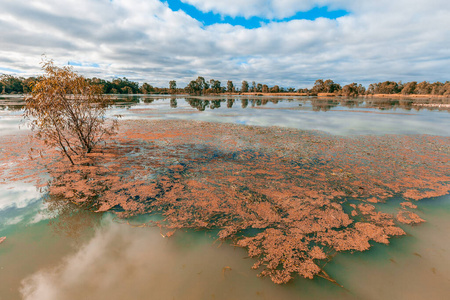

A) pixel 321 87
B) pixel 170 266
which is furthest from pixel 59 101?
pixel 321 87

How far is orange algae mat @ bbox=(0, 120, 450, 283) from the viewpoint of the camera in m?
5.48

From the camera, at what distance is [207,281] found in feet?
14.1

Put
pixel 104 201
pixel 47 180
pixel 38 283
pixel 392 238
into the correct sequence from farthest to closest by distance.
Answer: pixel 47 180 < pixel 104 201 < pixel 392 238 < pixel 38 283

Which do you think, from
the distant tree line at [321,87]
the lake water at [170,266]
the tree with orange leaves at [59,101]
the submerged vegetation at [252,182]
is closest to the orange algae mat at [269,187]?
the submerged vegetation at [252,182]

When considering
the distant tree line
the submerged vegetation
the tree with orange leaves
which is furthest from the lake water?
the distant tree line

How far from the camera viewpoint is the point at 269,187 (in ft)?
27.5

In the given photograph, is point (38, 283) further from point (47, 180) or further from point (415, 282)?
point (415, 282)

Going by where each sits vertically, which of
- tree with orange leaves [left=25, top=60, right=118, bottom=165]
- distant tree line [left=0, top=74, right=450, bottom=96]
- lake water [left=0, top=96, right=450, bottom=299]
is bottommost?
lake water [left=0, top=96, right=450, bottom=299]

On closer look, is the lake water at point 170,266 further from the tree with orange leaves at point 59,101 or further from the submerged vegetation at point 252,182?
the tree with orange leaves at point 59,101

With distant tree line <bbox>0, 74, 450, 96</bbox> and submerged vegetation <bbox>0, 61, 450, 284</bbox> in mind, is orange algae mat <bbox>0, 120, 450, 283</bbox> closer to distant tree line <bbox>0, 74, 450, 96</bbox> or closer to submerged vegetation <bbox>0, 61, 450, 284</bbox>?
submerged vegetation <bbox>0, 61, 450, 284</bbox>

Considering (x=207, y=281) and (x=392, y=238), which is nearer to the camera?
(x=207, y=281)

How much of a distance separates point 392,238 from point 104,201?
31.7 feet

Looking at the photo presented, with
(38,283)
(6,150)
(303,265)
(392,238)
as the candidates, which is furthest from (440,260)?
(6,150)

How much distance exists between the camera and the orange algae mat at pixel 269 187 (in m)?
5.48
